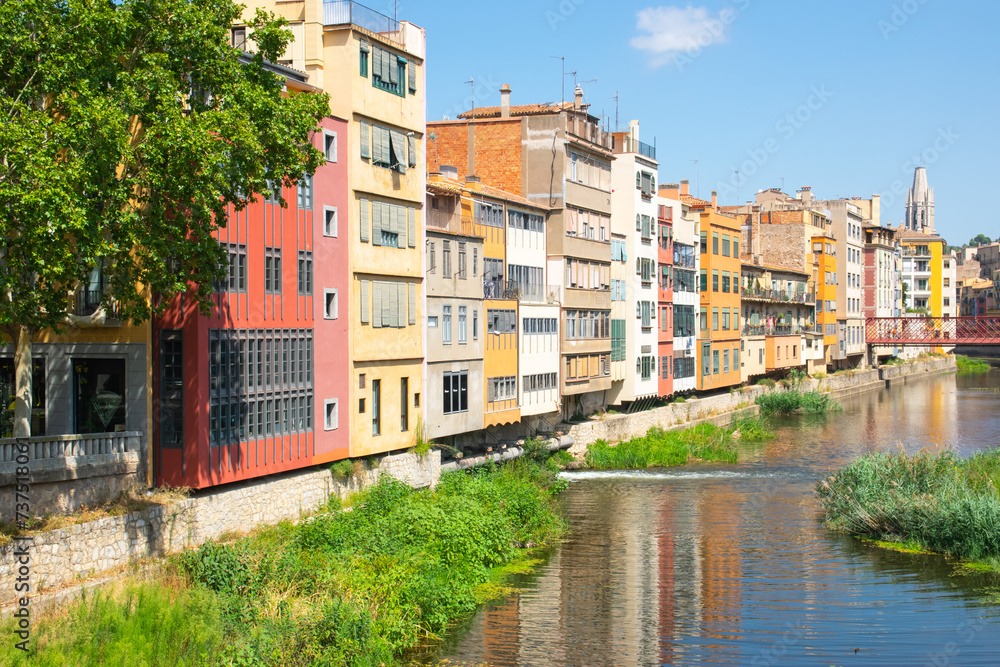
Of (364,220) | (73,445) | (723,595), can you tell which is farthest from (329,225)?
(723,595)

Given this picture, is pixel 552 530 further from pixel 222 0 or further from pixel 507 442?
pixel 222 0

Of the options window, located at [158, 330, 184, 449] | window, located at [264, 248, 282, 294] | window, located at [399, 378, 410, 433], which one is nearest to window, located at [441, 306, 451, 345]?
window, located at [399, 378, 410, 433]

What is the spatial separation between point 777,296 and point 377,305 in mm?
54798

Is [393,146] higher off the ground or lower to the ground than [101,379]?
higher

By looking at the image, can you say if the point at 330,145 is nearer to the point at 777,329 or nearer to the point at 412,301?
the point at 412,301

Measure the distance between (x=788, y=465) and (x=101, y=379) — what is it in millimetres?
34738

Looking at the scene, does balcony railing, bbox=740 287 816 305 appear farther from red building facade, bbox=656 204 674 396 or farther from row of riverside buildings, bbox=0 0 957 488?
red building facade, bbox=656 204 674 396

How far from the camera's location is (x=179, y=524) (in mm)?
23438

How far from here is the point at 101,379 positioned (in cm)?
2361

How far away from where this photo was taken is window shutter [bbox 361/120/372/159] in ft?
103

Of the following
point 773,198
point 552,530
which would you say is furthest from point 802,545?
point 773,198

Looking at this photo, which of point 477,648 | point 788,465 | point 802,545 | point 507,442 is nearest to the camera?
point 477,648

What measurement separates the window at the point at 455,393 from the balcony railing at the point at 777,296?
40.4 m

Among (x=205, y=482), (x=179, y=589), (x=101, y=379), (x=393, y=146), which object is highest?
(x=393, y=146)
